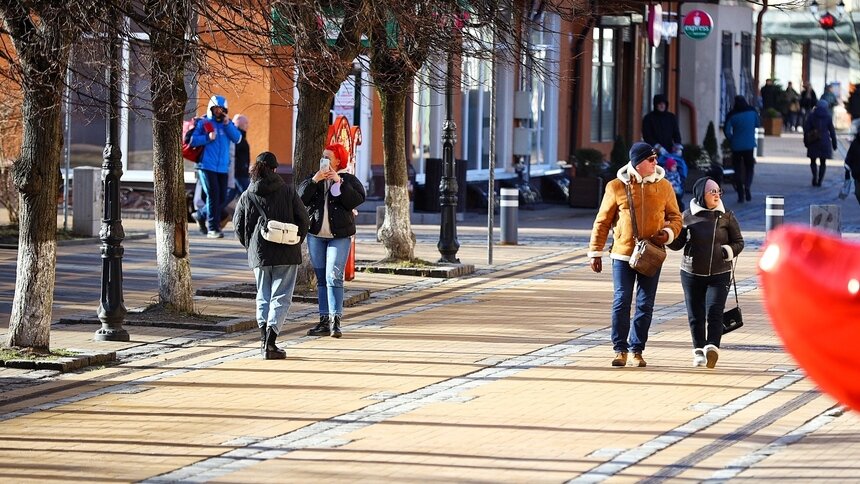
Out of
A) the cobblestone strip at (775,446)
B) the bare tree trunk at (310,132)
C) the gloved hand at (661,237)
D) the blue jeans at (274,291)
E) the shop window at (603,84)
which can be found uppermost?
the shop window at (603,84)

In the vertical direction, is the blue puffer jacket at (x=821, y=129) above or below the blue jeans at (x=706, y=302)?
above

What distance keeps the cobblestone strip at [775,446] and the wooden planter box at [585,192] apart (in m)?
20.0

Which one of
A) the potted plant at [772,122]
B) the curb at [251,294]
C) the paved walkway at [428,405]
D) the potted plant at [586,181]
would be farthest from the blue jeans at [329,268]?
the potted plant at [772,122]

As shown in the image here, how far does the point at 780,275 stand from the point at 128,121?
23.8 meters

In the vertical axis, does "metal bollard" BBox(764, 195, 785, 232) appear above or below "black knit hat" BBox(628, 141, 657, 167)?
below

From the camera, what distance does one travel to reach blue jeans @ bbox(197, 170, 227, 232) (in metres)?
22.6

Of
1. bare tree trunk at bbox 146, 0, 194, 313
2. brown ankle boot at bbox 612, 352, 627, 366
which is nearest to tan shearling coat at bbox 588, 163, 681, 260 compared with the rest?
brown ankle boot at bbox 612, 352, 627, 366

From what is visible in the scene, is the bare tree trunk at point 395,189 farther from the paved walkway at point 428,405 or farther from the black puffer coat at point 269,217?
the black puffer coat at point 269,217

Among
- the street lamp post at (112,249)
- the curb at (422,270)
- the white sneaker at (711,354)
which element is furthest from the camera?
the curb at (422,270)

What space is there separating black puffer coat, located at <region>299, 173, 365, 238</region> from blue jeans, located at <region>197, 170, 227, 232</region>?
9.08m

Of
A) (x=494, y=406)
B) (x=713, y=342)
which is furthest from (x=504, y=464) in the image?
(x=713, y=342)

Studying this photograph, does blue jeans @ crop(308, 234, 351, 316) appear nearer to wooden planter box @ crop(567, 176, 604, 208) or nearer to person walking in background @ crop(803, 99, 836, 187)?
wooden planter box @ crop(567, 176, 604, 208)

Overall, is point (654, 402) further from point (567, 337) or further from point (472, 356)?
point (567, 337)

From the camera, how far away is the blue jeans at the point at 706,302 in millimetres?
11959
